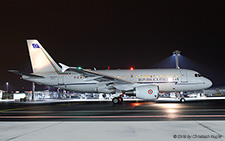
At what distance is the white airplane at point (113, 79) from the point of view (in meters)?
20.2

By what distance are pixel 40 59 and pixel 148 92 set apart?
14739 millimetres

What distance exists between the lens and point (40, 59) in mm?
23766

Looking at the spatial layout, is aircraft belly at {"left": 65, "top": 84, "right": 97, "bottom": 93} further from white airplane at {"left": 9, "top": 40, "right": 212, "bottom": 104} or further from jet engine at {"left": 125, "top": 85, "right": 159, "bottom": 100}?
jet engine at {"left": 125, "top": 85, "right": 159, "bottom": 100}

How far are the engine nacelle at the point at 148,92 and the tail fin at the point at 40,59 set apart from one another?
11400 mm

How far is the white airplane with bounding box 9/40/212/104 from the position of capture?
20.2 m

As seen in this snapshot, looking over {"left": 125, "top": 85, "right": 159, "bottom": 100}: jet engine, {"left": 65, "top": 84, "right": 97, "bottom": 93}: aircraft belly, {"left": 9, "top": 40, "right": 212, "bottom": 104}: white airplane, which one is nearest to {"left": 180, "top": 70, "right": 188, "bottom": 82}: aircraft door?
{"left": 9, "top": 40, "right": 212, "bottom": 104}: white airplane

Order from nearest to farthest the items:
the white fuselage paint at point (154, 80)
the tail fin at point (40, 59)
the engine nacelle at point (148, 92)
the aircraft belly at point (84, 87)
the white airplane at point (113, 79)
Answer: the engine nacelle at point (148, 92) < the white airplane at point (113, 79) < the white fuselage paint at point (154, 80) < the aircraft belly at point (84, 87) < the tail fin at point (40, 59)

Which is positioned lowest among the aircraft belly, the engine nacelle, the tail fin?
the engine nacelle

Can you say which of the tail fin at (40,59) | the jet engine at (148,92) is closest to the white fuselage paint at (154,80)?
the tail fin at (40,59)

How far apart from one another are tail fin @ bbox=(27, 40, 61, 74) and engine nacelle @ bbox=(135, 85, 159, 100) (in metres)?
11.4

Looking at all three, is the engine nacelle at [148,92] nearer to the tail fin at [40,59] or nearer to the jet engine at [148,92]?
the jet engine at [148,92]

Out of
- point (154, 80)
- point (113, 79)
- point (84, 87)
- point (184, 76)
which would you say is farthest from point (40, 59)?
point (184, 76)
